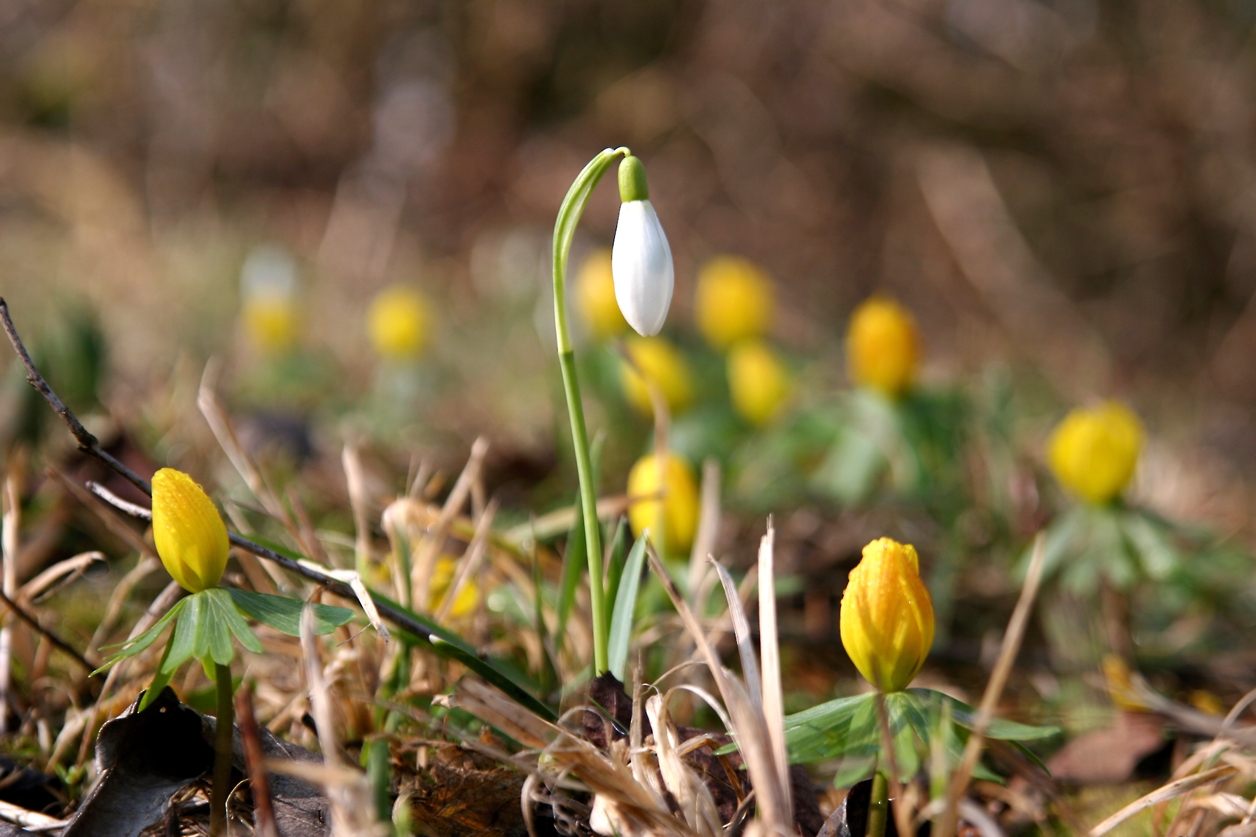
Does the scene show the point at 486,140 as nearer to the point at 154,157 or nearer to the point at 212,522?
the point at 154,157

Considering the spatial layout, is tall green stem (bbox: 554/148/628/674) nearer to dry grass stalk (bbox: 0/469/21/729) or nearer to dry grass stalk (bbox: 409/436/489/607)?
dry grass stalk (bbox: 409/436/489/607)

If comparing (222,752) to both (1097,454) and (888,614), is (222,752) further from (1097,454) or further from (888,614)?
(1097,454)

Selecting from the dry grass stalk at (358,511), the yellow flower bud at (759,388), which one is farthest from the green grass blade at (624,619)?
the yellow flower bud at (759,388)

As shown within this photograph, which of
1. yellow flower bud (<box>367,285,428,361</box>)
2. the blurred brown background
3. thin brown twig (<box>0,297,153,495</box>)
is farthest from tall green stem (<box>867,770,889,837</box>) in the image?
the blurred brown background

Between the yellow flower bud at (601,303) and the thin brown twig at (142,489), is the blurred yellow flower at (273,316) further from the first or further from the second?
the thin brown twig at (142,489)

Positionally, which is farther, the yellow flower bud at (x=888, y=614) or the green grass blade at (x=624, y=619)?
the green grass blade at (x=624, y=619)

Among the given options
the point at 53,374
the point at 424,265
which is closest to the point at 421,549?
the point at 53,374
